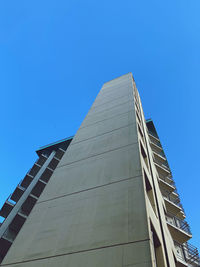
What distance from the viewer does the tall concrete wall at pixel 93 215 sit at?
5609 mm

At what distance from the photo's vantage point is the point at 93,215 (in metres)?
7.20

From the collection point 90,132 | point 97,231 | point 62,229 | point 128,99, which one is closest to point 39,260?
point 62,229

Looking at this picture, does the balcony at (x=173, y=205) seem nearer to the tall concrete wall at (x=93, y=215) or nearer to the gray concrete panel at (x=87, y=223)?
the tall concrete wall at (x=93, y=215)

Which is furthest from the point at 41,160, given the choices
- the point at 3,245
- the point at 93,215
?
the point at 93,215

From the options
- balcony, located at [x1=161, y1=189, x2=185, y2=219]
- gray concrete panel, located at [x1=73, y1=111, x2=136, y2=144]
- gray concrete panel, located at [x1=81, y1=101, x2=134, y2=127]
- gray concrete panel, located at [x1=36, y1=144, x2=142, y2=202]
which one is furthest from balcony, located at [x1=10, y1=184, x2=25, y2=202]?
balcony, located at [x1=161, y1=189, x2=185, y2=219]

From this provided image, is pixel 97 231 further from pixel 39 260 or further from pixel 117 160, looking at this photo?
pixel 117 160

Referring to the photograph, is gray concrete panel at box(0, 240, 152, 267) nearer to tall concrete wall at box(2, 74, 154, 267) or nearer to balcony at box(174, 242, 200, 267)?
tall concrete wall at box(2, 74, 154, 267)

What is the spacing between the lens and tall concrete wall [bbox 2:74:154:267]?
18.4 ft

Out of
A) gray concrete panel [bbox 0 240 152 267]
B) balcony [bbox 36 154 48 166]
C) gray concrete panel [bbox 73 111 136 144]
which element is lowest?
gray concrete panel [bbox 0 240 152 267]

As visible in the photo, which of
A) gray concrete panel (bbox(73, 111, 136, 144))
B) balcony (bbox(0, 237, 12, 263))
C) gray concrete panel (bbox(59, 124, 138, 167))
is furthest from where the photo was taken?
balcony (bbox(0, 237, 12, 263))

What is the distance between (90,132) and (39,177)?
13.1 m

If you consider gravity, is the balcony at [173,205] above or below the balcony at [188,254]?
above

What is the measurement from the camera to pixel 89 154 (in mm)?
11750

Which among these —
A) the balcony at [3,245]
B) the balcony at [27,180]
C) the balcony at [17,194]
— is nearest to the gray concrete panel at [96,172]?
the balcony at [3,245]
